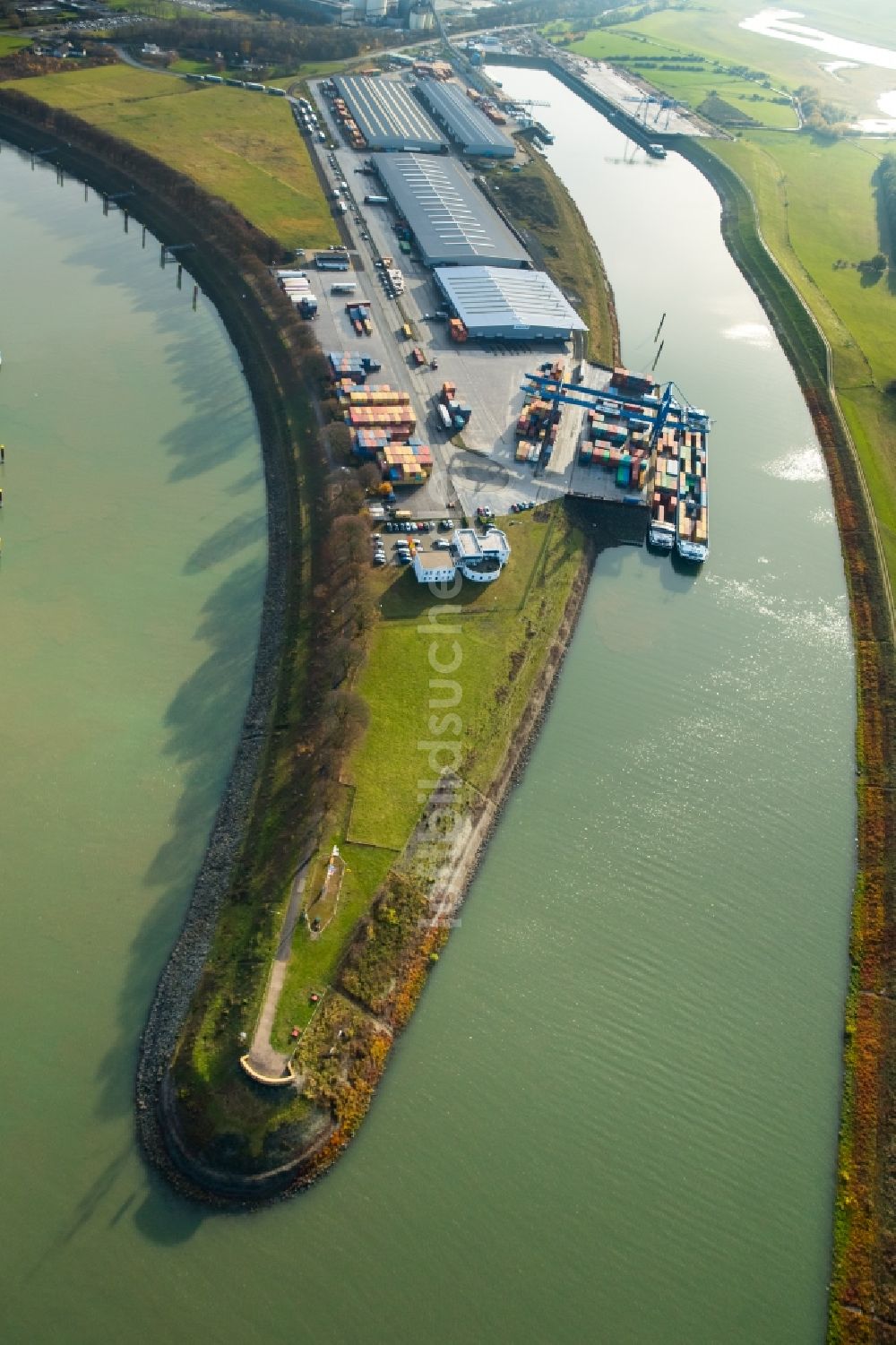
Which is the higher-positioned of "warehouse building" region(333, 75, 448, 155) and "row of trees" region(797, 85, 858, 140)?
"row of trees" region(797, 85, 858, 140)

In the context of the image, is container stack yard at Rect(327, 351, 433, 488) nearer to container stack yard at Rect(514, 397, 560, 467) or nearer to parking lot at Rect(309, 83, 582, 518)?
parking lot at Rect(309, 83, 582, 518)

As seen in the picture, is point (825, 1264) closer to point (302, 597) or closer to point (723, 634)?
point (723, 634)

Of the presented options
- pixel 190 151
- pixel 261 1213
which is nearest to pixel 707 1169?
pixel 261 1213

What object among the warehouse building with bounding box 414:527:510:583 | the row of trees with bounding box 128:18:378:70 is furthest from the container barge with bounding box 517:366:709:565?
the row of trees with bounding box 128:18:378:70

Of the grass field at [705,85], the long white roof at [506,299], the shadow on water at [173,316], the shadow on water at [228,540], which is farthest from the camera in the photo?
the grass field at [705,85]

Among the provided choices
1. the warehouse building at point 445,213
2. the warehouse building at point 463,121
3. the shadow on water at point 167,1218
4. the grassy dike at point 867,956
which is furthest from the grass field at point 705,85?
the shadow on water at point 167,1218

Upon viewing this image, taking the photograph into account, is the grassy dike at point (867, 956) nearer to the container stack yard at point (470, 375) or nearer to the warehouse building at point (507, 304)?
the container stack yard at point (470, 375)
